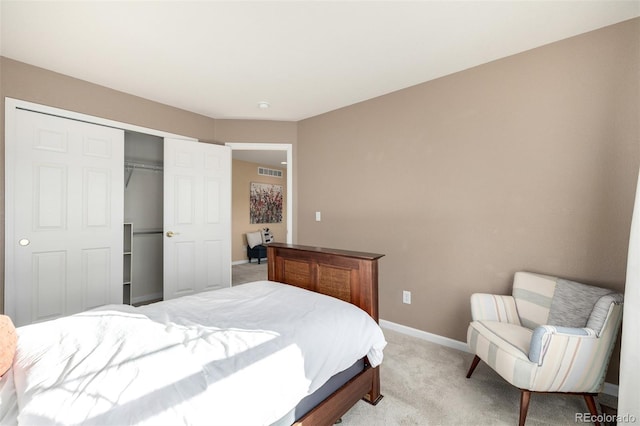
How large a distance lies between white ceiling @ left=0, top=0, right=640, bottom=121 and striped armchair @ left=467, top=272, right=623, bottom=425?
6.01 feet

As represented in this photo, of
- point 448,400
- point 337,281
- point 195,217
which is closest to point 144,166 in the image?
point 195,217

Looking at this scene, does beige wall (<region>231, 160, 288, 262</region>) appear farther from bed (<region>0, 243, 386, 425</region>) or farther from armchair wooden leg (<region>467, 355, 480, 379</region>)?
armchair wooden leg (<region>467, 355, 480, 379</region>)

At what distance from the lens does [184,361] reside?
105 cm

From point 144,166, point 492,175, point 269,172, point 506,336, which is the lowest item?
point 506,336

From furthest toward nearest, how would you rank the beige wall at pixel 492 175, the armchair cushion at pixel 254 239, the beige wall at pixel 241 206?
the armchair cushion at pixel 254 239 < the beige wall at pixel 241 206 < the beige wall at pixel 492 175

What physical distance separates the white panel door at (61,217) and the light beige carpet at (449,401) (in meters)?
2.86

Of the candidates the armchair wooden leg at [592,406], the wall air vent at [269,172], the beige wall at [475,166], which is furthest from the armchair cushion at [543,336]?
the wall air vent at [269,172]

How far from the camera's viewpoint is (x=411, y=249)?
2990mm

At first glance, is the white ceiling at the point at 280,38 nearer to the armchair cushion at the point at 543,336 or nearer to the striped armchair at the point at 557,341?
the striped armchair at the point at 557,341

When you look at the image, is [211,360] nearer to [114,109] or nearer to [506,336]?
[506,336]

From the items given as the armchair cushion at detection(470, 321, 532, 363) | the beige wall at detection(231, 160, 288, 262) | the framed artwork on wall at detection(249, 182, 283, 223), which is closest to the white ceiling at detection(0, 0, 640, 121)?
the armchair cushion at detection(470, 321, 532, 363)

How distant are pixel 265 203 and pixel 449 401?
6082mm

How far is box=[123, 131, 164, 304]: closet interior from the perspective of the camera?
3.81 meters

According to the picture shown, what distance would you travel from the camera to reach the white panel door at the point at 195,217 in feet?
11.6
